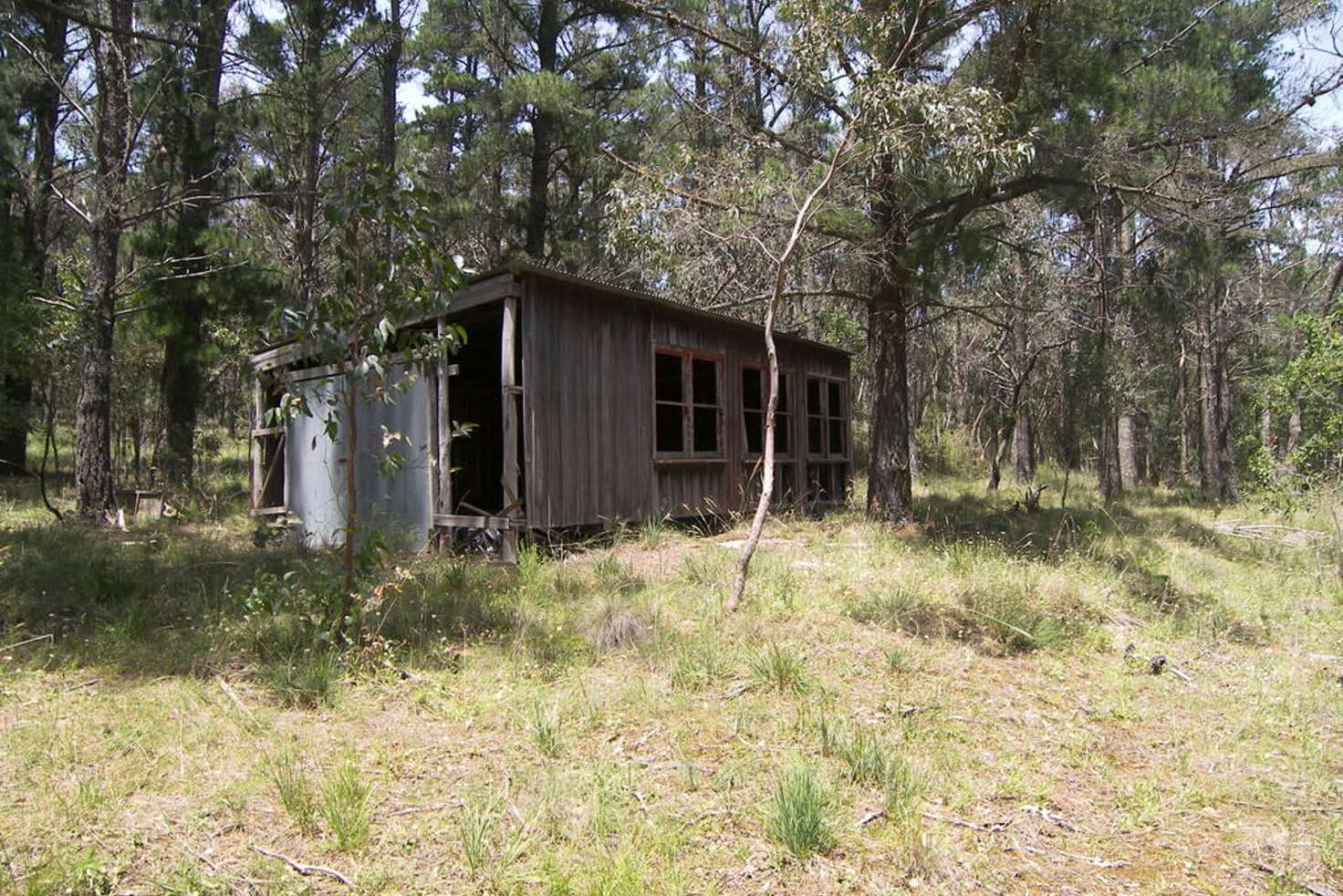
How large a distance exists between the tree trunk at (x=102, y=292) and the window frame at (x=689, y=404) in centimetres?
784

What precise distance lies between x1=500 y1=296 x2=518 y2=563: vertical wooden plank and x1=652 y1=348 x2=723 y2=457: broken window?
2308 mm

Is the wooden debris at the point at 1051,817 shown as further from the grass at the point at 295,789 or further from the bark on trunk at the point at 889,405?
the bark on trunk at the point at 889,405

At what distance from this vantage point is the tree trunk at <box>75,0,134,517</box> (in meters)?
10.8

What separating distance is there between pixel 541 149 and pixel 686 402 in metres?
8.50

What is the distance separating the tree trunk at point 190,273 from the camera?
12.4 meters

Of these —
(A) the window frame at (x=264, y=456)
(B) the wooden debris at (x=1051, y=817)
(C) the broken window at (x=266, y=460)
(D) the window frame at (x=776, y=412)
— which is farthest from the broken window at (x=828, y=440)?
(B) the wooden debris at (x=1051, y=817)

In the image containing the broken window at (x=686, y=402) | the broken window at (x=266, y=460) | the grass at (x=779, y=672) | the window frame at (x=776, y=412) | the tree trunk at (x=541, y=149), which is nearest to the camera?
the grass at (x=779, y=672)

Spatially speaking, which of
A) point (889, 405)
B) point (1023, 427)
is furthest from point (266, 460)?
point (1023, 427)

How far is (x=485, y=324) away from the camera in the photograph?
10.4m

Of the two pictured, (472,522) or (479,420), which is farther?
(479,420)

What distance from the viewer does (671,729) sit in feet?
13.3

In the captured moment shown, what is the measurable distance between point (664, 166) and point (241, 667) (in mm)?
5891

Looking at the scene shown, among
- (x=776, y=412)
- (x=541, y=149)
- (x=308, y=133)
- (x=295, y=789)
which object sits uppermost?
(x=541, y=149)

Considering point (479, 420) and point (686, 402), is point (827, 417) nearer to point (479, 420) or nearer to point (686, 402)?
point (686, 402)
